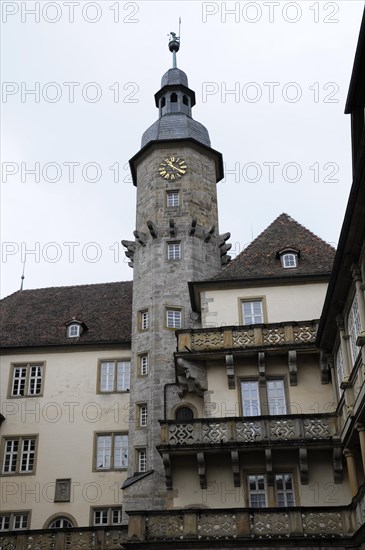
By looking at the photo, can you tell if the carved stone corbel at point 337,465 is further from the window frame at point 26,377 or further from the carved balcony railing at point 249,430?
the window frame at point 26,377

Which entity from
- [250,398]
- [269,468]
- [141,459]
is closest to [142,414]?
[141,459]

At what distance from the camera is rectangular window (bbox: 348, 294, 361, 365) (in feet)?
65.0

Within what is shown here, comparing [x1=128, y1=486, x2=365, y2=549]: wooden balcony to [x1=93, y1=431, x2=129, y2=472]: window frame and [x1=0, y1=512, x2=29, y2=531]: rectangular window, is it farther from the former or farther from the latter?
[x1=0, y1=512, x2=29, y2=531]: rectangular window

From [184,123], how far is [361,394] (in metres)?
21.1

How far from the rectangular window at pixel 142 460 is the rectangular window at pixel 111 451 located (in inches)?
134

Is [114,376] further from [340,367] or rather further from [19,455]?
[340,367]

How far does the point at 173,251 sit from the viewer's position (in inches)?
1273

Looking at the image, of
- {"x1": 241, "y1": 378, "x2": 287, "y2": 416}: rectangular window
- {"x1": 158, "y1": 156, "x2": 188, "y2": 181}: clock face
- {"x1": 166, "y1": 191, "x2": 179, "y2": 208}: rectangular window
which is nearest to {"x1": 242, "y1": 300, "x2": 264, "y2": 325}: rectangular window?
{"x1": 241, "y1": 378, "x2": 287, "y2": 416}: rectangular window

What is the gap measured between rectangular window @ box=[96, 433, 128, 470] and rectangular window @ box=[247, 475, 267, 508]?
837 cm

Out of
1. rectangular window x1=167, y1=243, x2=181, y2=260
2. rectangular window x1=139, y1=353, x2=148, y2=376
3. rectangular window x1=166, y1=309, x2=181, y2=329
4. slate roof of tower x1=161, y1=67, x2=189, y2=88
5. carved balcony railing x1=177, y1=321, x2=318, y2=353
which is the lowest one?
carved balcony railing x1=177, y1=321, x2=318, y2=353

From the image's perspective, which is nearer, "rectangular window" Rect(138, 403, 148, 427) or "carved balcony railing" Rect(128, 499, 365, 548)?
"carved balcony railing" Rect(128, 499, 365, 548)

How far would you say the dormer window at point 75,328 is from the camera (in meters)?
35.3

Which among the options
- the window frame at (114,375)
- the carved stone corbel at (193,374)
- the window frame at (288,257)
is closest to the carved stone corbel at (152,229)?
the window frame at (114,375)

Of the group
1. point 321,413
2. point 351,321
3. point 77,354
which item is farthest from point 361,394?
point 77,354
